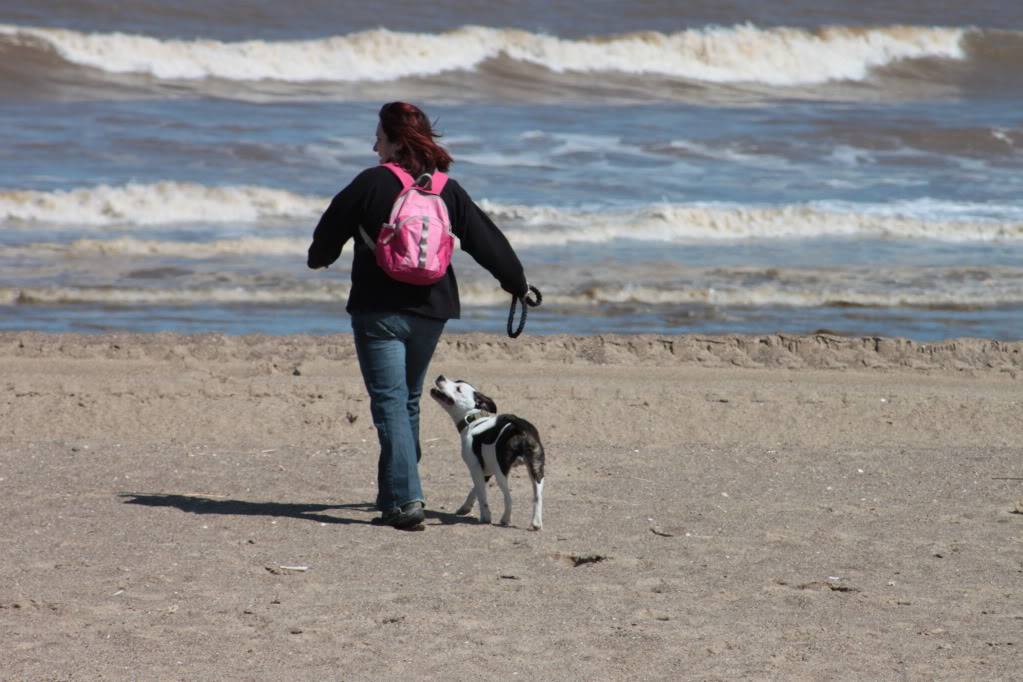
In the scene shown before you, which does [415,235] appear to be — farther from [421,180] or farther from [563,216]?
[563,216]

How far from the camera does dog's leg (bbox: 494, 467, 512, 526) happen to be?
614 centimetres

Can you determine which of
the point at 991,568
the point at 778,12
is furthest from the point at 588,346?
the point at 778,12

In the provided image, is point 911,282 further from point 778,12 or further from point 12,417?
point 778,12

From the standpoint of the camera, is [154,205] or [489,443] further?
[154,205]

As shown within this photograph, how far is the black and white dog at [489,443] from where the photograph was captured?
604 cm

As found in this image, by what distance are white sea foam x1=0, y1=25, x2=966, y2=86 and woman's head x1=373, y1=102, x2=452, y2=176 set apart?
77.5 feet

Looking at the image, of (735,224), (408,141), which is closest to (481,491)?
(408,141)

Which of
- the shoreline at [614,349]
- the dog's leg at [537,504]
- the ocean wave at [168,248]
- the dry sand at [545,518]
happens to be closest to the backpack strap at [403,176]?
the dog's leg at [537,504]

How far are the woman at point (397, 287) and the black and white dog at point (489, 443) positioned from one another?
248mm

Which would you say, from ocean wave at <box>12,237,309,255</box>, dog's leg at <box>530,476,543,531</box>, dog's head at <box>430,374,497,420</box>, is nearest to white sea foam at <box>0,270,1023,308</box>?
ocean wave at <box>12,237,309,255</box>

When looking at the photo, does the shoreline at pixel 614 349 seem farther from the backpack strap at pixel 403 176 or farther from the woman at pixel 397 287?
the backpack strap at pixel 403 176

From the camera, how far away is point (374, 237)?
567 centimetres

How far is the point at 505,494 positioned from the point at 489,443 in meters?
0.25

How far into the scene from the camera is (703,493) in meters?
7.03
